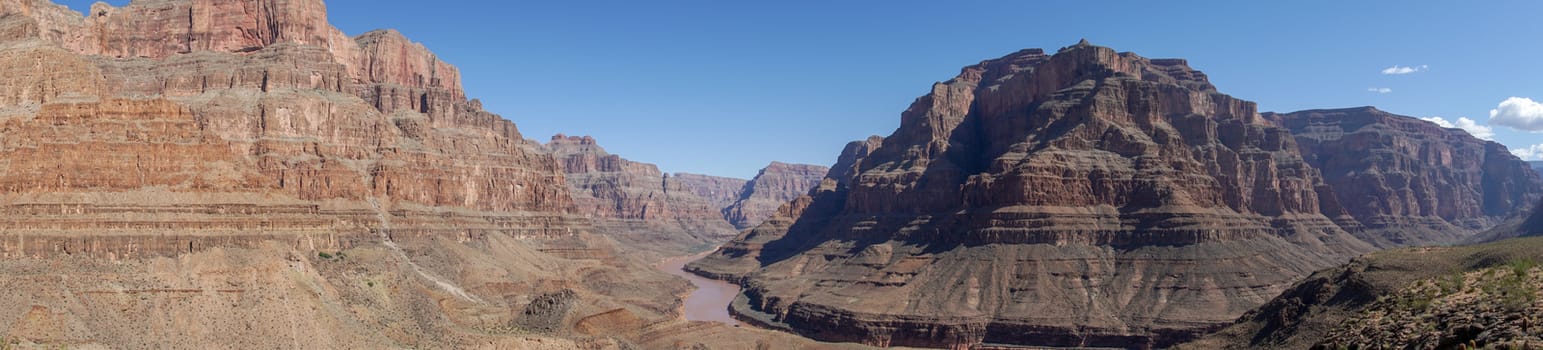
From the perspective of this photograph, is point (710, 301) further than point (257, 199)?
Yes

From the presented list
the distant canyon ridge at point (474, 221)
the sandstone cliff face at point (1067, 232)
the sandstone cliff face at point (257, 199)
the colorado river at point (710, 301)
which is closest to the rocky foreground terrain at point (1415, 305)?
the distant canyon ridge at point (474, 221)

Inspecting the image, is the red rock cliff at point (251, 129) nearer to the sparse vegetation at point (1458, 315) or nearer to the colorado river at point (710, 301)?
the colorado river at point (710, 301)

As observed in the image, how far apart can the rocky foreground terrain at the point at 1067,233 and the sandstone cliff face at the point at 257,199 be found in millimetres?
32631

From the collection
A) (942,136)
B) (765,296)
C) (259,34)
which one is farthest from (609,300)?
(942,136)

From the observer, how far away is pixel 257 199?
309ft

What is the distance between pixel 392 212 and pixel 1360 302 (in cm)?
11075

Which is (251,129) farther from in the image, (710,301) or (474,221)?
(710,301)

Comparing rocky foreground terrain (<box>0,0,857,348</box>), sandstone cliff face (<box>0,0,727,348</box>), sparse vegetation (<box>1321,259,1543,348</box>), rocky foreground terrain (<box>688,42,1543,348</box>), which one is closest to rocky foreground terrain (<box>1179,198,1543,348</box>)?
sparse vegetation (<box>1321,259,1543,348</box>)

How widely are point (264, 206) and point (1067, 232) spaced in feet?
335

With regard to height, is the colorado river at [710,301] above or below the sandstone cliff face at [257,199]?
below

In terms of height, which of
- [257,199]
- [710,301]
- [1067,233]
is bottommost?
[710,301]

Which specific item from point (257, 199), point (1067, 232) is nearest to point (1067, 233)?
point (1067, 232)

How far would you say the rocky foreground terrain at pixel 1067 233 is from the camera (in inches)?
4673

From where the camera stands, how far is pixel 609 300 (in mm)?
131500
